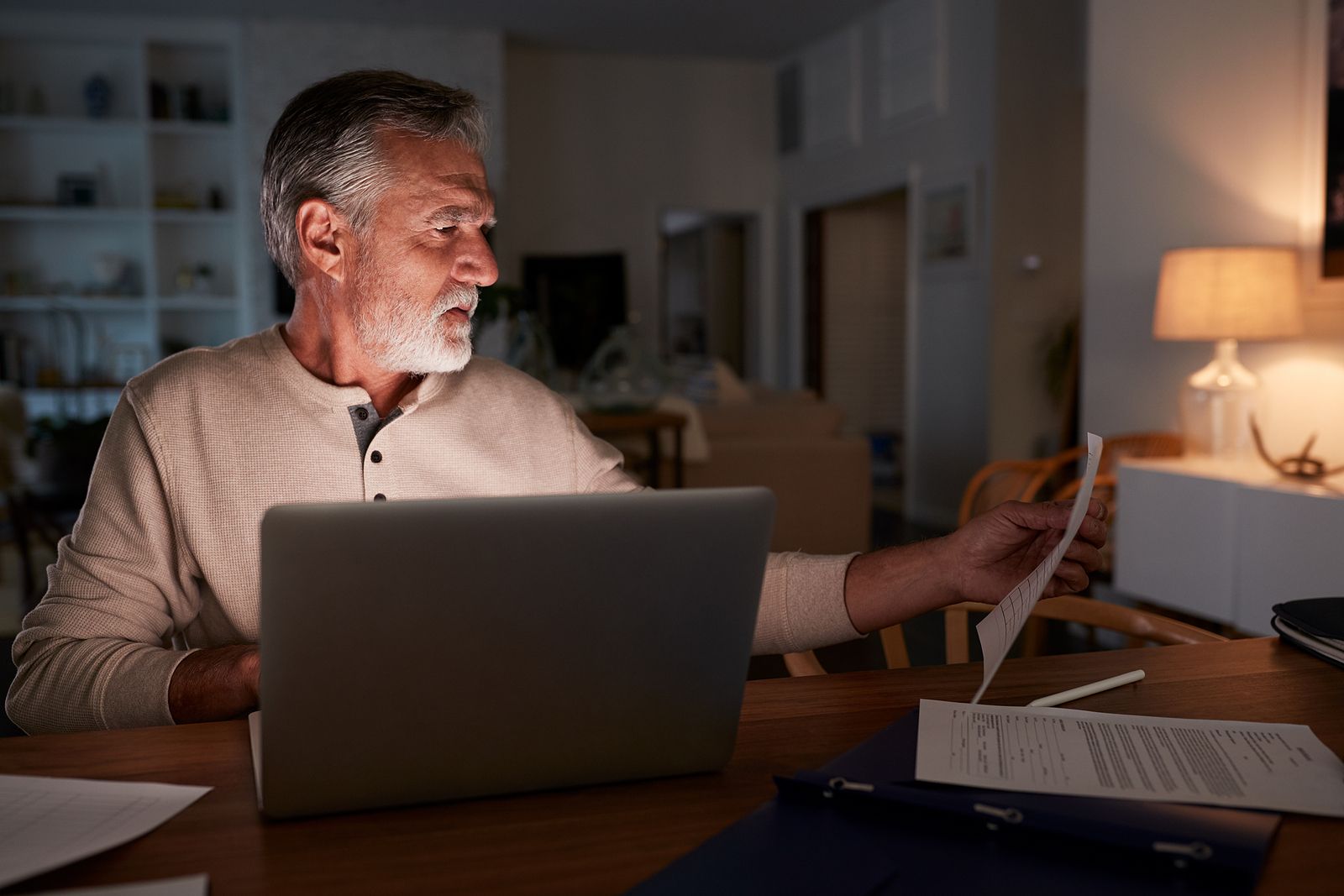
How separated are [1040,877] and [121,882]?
0.55m

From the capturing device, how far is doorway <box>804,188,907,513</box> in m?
8.87

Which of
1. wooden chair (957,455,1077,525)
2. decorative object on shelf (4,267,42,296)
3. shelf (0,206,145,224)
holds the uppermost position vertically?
shelf (0,206,145,224)

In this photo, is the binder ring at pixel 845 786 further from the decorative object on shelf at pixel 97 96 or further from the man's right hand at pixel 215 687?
the decorative object on shelf at pixel 97 96

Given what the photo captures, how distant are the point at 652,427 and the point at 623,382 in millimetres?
216

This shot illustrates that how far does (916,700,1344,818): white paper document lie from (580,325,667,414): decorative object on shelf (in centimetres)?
329

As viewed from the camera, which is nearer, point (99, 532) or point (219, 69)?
point (99, 532)

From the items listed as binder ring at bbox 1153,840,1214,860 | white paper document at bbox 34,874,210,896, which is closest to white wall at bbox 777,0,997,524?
binder ring at bbox 1153,840,1214,860

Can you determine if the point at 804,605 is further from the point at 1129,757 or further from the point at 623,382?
the point at 623,382

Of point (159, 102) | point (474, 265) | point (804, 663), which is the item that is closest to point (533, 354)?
point (474, 265)

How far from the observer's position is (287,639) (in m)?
0.68

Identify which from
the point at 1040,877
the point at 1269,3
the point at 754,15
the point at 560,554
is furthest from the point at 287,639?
the point at 754,15

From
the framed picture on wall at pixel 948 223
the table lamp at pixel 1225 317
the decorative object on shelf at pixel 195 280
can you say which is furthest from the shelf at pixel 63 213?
the table lamp at pixel 1225 317

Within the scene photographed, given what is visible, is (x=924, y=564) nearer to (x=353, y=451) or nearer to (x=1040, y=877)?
(x=1040, y=877)

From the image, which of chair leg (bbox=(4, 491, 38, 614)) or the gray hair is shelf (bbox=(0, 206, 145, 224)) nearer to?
chair leg (bbox=(4, 491, 38, 614))
